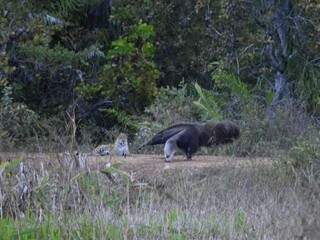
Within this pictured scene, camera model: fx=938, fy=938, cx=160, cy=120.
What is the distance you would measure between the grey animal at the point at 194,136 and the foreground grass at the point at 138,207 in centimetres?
231

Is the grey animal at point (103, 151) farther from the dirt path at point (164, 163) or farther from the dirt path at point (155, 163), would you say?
the dirt path at point (164, 163)

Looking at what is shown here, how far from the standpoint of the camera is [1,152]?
44.1ft

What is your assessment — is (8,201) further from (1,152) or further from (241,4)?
(241,4)

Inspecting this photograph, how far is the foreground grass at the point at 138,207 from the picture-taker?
934 centimetres

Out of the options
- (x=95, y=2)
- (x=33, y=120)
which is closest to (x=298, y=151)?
(x=33, y=120)

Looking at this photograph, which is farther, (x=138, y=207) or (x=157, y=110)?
(x=157, y=110)

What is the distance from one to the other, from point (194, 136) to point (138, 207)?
4389mm

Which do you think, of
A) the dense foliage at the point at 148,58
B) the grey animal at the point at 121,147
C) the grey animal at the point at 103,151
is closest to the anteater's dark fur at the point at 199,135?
the grey animal at the point at 121,147

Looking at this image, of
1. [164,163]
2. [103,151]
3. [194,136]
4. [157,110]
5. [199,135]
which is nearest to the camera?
[164,163]

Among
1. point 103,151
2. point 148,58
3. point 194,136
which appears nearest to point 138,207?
point 194,136

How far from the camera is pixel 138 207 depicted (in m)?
10.5

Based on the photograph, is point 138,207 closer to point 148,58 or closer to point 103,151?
point 103,151

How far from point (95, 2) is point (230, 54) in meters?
4.10

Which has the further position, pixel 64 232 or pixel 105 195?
pixel 105 195
